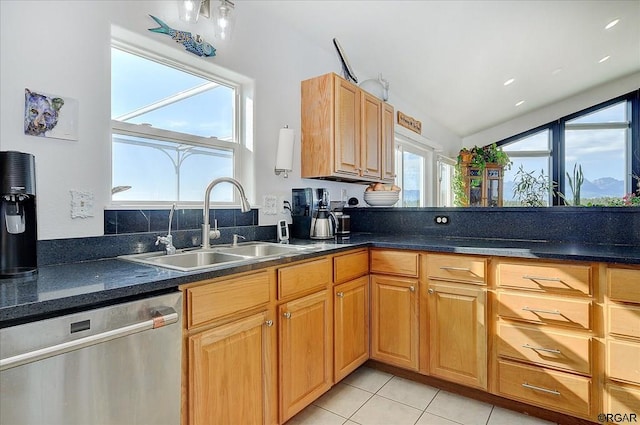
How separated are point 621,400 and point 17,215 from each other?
2.56m

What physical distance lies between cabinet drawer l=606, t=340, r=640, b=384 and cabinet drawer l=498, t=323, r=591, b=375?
8 centimetres

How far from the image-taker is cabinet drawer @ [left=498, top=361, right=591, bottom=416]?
1.67m

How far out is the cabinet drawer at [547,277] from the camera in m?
1.65

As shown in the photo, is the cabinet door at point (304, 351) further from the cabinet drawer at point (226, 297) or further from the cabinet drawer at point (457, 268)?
the cabinet drawer at point (457, 268)

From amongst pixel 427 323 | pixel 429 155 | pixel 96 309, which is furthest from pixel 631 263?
pixel 429 155

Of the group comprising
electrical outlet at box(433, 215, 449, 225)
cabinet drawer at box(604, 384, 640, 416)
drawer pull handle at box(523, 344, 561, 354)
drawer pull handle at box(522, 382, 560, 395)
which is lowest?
drawer pull handle at box(522, 382, 560, 395)

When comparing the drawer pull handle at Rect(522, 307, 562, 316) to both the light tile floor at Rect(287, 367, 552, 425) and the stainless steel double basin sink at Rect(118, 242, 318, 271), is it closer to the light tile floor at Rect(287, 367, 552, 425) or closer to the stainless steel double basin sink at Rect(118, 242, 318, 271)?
the light tile floor at Rect(287, 367, 552, 425)

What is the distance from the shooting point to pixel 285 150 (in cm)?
248

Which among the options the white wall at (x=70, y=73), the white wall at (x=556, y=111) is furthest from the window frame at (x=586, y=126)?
the white wall at (x=70, y=73)

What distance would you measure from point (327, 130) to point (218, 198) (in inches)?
37.6

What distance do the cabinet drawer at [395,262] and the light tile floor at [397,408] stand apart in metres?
0.71

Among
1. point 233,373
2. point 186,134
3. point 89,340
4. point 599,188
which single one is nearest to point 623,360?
point 233,373

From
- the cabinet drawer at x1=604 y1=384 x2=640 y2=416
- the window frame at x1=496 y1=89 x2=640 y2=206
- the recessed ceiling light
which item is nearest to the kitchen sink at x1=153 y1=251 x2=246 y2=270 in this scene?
the cabinet drawer at x1=604 y1=384 x2=640 y2=416

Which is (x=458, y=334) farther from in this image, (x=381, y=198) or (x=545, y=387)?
(x=381, y=198)
